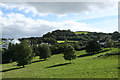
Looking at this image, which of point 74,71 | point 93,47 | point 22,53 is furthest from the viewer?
point 93,47

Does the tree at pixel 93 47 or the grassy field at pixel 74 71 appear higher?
the tree at pixel 93 47

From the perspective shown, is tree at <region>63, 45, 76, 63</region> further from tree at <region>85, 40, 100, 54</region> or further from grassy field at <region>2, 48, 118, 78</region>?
tree at <region>85, 40, 100, 54</region>

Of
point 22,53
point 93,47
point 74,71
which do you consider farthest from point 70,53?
point 93,47

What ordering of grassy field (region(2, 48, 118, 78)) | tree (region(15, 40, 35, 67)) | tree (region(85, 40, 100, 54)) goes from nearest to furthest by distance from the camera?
grassy field (region(2, 48, 118, 78)) → tree (region(15, 40, 35, 67)) → tree (region(85, 40, 100, 54))

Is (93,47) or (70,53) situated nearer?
(70,53)

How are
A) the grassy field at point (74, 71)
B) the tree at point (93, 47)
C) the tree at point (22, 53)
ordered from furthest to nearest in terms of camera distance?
the tree at point (93, 47), the tree at point (22, 53), the grassy field at point (74, 71)

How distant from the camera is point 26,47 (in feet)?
170

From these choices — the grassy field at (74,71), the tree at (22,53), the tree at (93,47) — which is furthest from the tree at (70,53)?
the tree at (93,47)

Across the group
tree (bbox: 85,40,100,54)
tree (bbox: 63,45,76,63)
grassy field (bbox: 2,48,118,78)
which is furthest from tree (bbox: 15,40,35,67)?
tree (bbox: 85,40,100,54)

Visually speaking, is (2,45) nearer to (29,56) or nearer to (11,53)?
(29,56)

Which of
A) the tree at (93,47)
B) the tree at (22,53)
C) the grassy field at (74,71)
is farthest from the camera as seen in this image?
the tree at (93,47)

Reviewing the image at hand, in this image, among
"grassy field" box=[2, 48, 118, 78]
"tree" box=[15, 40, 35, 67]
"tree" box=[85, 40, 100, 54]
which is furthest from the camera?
"tree" box=[85, 40, 100, 54]

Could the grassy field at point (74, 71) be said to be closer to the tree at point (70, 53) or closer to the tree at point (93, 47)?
the tree at point (70, 53)

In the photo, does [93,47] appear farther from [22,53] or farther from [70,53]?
[22,53]
